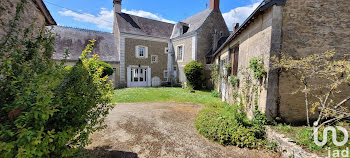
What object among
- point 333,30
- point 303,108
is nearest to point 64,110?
point 303,108

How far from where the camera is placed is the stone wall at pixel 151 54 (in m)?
14.9

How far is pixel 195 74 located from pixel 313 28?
9266mm

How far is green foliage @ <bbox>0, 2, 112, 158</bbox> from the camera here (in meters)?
1.51

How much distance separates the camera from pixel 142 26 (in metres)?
16.5

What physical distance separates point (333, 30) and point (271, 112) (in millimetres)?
2849

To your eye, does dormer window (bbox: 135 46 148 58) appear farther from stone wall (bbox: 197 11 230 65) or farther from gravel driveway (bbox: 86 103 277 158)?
gravel driveway (bbox: 86 103 277 158)

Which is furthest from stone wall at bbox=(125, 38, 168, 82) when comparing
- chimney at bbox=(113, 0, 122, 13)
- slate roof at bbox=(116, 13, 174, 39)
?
chimney at bbox=(113, 0, 122, 13)

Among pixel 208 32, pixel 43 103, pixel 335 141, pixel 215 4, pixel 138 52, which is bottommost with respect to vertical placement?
pixel 335 141

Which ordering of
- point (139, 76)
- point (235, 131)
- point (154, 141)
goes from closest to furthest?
1. point (154, 141)
2. point (235, 131)
3. point (139, 76)

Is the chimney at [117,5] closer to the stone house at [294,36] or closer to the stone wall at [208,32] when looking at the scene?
the stone wall at [208,32]

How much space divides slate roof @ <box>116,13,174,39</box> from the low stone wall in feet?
47.8

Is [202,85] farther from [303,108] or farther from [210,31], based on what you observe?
[303,108]

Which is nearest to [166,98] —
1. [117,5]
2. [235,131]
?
[235,131]

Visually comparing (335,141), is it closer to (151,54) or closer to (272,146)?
(272,146)
